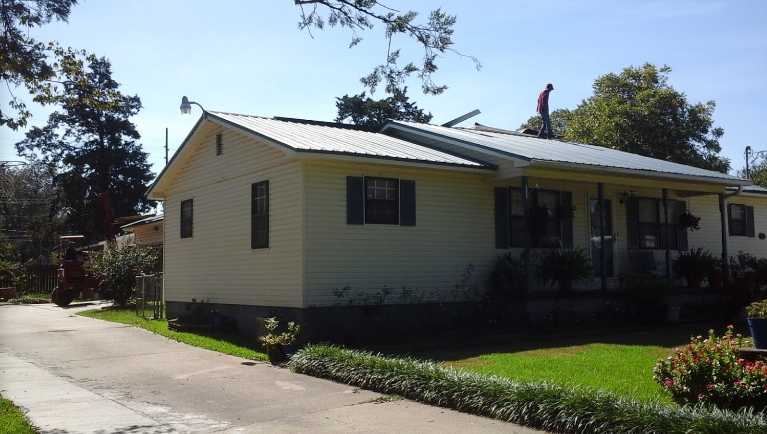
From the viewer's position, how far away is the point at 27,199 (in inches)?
1972

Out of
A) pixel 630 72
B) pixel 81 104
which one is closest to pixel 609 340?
pixel 81 104

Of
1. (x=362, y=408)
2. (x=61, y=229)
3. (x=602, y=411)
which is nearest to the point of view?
(x=602, y=411)

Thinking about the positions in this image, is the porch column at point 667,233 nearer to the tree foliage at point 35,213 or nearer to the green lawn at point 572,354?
the green lawn at point 572,354

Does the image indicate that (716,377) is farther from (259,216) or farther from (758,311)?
(259,216)

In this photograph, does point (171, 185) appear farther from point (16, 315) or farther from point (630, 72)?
point (630, 72)

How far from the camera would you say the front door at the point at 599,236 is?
1720 cm

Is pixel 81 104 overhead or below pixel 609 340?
overhead

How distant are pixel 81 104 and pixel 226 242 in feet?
21.4

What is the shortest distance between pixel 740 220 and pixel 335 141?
13986 millimetres

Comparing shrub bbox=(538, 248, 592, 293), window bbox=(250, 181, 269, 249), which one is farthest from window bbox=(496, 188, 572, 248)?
window bbox=(250, 181, 269, 249)

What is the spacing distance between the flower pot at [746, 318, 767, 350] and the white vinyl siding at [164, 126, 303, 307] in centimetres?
763

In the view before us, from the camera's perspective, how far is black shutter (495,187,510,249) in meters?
15.5

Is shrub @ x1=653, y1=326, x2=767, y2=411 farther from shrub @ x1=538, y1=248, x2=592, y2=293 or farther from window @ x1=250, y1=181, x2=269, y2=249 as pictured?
window @ x1=250, y1=181, x2=269, y2=249

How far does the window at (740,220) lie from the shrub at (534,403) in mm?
15608
